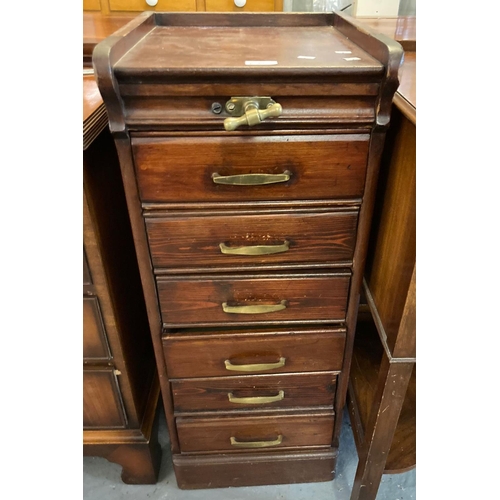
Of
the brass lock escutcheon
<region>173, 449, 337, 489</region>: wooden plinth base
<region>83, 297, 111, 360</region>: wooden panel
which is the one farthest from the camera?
<region>173, 449, 337, 489</region>: wooden plinth base

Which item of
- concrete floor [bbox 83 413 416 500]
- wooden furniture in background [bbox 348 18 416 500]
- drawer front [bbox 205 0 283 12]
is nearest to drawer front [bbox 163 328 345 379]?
wooden furniture in background [bbox 348 18 416 500]

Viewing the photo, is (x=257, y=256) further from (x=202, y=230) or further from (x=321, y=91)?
(x=321, y=91)

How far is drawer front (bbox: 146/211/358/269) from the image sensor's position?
72 cm

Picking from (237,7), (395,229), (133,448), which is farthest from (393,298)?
(237,7)

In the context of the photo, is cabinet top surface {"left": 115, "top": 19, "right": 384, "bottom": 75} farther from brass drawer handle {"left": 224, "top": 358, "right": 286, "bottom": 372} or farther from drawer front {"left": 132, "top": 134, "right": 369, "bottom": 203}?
brass drawer handle {"left": 224, "top": 358, "right": 286, "bottom": 372}

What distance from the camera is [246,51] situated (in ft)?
2.33

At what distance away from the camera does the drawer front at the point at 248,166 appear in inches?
25.8

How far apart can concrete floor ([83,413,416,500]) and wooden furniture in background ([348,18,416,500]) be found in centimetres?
11

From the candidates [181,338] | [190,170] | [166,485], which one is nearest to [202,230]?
[190,170]

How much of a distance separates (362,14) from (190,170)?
2.71 feet

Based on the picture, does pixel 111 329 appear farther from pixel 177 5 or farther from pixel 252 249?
pixel 177 5

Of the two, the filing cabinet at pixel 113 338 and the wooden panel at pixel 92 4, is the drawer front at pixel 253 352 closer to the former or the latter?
the filing cabinet at pixel 113 338

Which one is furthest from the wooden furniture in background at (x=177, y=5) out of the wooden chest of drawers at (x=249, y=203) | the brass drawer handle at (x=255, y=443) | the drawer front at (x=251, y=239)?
the brass drawer handle at (x=255, y=443)

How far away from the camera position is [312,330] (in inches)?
33.9
